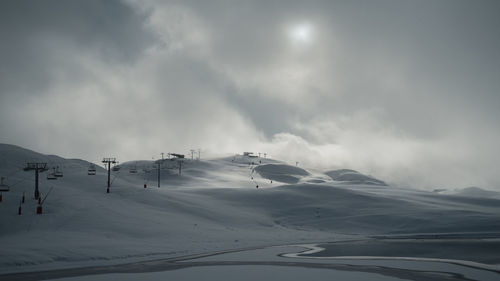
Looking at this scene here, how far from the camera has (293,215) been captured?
73.2 meters

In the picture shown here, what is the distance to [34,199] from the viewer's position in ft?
183

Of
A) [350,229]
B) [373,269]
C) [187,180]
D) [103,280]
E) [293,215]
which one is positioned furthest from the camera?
[187,180]

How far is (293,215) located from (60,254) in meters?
52.4

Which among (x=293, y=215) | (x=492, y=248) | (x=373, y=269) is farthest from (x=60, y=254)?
(x=293, y=215)

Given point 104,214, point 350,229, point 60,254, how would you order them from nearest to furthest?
point 60,254 → point 104,214 → point 350,229

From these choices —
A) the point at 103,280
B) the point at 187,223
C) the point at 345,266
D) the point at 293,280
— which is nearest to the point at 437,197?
the point at 187,223

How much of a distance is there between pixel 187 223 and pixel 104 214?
12139 mm

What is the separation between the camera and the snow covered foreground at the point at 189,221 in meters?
30.5

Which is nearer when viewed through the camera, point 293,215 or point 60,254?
point 60,254

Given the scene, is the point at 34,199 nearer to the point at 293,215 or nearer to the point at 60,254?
the point at 60,254

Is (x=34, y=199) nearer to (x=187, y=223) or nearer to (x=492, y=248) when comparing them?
(x=187, y=223)

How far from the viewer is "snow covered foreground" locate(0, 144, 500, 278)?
30.5 m

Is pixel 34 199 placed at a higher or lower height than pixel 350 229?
higher

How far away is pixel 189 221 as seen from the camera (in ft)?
187
